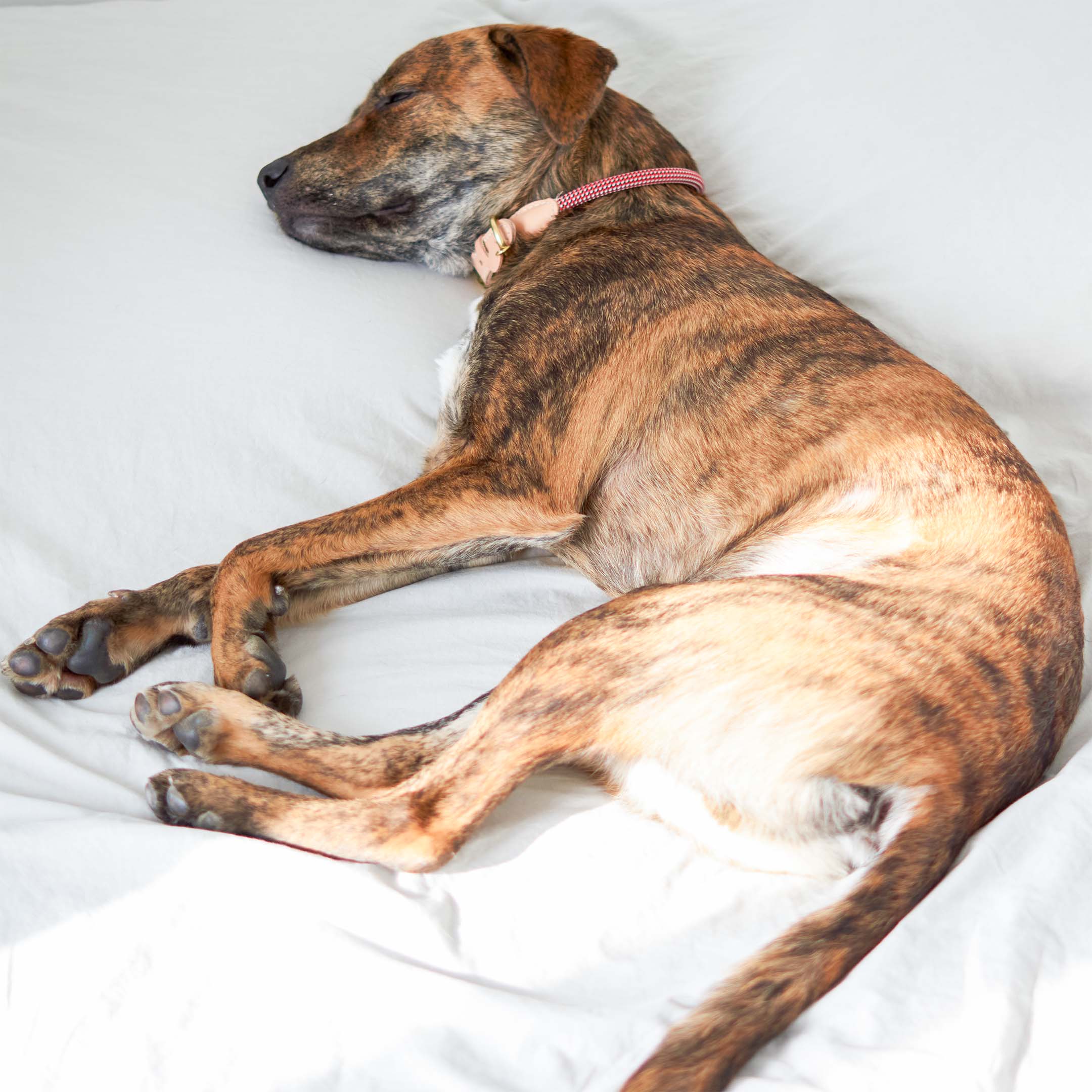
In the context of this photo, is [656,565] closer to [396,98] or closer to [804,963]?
[804,963]

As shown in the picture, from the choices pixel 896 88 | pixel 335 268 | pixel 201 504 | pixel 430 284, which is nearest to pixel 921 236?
pixel 896 88

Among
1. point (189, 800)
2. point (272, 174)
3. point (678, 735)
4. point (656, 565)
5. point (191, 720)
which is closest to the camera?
point (678, 735)

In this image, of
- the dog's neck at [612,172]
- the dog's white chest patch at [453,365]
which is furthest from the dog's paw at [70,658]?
the dog's neck at [612,172]

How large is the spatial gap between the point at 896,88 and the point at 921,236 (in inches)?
17.2

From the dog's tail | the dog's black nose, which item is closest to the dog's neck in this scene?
the dog's black nose

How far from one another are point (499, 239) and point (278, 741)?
1427 mm

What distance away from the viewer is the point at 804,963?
1311 mm

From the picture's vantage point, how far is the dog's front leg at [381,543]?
79.1 inches

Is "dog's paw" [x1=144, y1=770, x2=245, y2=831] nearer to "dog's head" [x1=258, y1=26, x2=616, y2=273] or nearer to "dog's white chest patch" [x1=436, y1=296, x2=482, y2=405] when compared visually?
"dog's white chest patch" [x1=436, y1=296, x2=482, y2=405]

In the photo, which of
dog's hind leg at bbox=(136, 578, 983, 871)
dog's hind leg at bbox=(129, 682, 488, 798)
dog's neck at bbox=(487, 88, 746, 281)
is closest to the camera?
dog's hind leg at bbox=(136, 578, 983, 871)

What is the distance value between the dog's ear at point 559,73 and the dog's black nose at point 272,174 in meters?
0.63

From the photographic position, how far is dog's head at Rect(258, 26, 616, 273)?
8.84ft

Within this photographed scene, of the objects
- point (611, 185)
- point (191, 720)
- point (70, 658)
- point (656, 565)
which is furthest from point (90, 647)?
point (611, 185)

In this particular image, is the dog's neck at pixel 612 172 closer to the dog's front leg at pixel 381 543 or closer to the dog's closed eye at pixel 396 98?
the dog's closed eye at pixel 396 98
